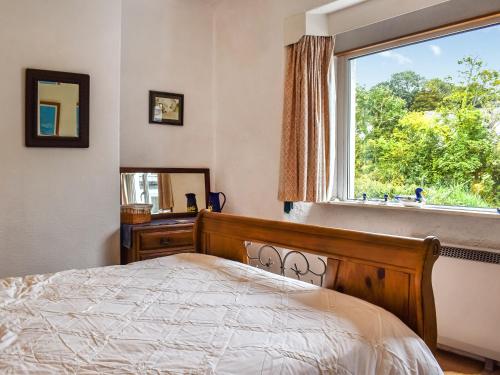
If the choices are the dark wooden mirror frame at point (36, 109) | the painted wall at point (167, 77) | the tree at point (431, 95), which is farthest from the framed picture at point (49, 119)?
the tree at point (431, 95)

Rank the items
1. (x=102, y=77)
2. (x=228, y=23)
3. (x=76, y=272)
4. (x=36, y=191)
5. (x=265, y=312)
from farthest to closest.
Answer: (x=228, y=23)
(x=102, y=77)
(x=36, y=191)
(x=76, y=272)
(x=265, y=312)

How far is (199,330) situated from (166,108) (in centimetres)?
275

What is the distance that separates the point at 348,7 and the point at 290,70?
568mm

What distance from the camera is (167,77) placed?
3.67m

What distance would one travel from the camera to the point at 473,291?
2.30m

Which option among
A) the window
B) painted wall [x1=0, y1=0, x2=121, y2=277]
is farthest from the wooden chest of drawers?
the window

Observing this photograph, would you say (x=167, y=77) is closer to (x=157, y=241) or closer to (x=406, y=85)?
(x=157, y=241)

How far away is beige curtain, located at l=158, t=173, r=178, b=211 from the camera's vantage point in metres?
3.54

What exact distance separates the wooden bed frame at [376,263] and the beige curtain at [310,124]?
107 cm

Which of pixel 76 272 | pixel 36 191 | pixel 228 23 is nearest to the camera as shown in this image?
pixel 76 272

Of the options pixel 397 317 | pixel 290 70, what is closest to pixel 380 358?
pixel 397 317

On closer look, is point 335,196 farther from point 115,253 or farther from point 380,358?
point 380,358

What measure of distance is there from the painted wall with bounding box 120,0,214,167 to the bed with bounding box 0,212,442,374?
1868mm

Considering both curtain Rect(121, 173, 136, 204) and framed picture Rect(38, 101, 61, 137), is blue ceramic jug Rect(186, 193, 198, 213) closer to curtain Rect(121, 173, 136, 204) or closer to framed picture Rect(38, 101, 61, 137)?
curtain Rect(121, 173, 136, 204)
